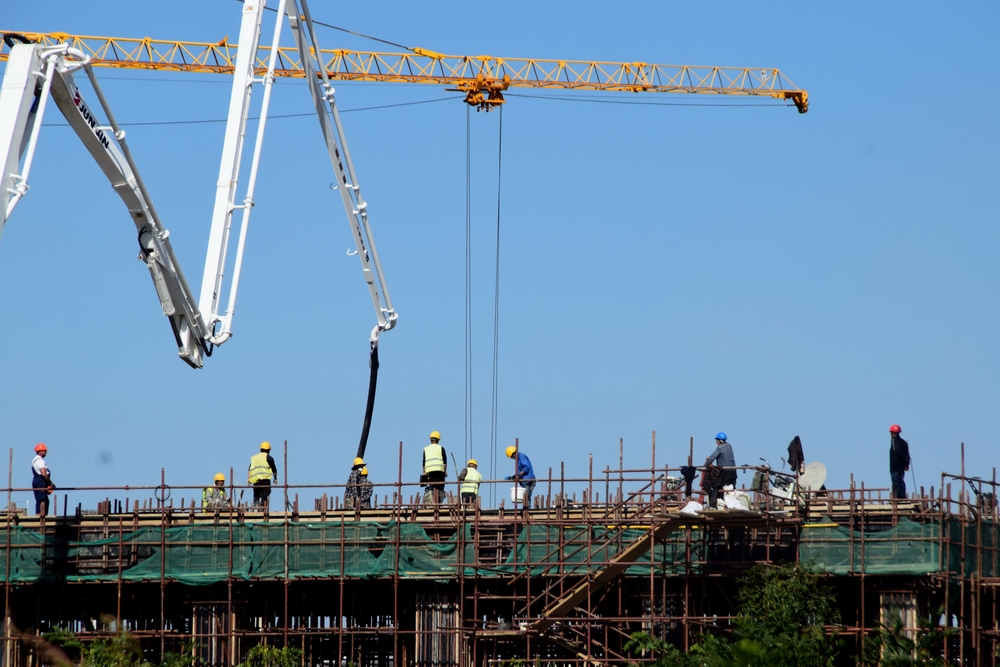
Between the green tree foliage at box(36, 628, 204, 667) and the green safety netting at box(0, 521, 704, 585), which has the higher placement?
the green safety netting at box(0, 521, 704, 585)

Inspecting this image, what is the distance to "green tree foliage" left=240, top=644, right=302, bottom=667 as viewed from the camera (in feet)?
118

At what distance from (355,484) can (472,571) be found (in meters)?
3.18

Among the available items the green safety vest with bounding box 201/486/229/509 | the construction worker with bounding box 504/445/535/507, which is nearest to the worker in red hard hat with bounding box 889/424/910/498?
the construction worker with bounding box 504/445/535/507

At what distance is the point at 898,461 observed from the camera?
3681 centimetres

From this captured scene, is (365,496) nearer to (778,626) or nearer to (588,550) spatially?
(588,550)

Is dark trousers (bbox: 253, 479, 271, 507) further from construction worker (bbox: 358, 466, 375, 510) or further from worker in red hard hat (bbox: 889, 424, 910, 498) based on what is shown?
worker in red hard hat (bbox: 889, 424, 910, 498)

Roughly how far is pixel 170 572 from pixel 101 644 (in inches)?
113

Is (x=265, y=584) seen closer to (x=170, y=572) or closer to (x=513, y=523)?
(x=170, y=572)

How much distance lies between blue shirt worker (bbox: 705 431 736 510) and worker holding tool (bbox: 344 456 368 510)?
7.66 m

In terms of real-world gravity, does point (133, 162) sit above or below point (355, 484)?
above

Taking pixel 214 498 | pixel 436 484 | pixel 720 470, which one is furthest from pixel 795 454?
pixel 214 498

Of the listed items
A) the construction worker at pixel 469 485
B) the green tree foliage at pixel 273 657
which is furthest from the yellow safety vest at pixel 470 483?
the green tree foliage at pixel 273 657

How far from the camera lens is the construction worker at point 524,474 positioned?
37478 millimetres

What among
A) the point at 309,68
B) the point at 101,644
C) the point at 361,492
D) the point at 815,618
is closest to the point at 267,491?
the point at 361,492
